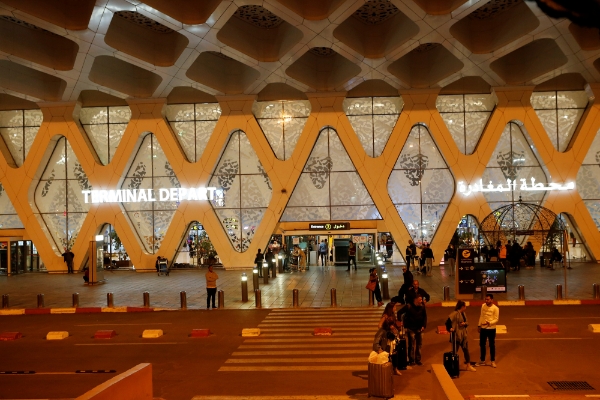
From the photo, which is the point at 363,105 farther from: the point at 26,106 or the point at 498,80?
the point at 26,106

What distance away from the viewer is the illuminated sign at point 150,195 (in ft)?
103

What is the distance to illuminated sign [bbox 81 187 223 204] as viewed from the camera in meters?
31.4

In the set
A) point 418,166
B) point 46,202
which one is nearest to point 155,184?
point 46,202

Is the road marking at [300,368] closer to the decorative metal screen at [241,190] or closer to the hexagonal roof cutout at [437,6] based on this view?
the hexagonal roof cutout at [437,6]

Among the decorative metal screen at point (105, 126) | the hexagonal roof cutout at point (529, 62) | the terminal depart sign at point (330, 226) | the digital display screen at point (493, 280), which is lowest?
the digital display screen at point (493, 280)

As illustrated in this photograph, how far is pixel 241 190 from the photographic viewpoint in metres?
32.0

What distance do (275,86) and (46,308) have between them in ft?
57.1

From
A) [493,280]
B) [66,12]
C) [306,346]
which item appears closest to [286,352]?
[306,346]

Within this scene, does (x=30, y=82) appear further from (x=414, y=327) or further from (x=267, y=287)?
(x=414, y=327)

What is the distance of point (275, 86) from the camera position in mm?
31922

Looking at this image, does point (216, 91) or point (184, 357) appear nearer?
point (184, 357)

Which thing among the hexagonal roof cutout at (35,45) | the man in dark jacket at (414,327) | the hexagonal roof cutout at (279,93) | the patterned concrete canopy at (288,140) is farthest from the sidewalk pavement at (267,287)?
the hexagonal roof cutout at (35,45)

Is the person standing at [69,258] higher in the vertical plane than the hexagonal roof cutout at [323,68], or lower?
lower

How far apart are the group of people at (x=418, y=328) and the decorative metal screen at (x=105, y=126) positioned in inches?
976
